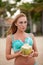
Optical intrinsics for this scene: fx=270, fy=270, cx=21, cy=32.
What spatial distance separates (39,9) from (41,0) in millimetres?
1500

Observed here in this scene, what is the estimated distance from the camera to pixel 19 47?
294 cm

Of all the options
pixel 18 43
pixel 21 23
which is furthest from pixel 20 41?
pixel 21 23

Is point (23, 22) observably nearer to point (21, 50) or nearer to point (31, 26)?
point (21, 50)

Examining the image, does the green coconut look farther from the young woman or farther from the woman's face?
the woman's face

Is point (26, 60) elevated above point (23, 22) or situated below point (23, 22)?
below

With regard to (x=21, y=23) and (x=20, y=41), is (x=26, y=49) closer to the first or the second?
(x=20, y=41)

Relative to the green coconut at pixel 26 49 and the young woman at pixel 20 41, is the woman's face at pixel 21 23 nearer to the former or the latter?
the young woman at pixel 20 41

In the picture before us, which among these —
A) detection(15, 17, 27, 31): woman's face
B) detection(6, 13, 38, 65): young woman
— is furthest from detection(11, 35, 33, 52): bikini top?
detection(15, 17, 27, 31): woman's face

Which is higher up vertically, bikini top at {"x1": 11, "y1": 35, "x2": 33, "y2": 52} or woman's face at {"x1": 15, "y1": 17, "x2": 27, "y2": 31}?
woman's face at {"x1": 15, "y1": 17, "x2": 27, "y2": 31}

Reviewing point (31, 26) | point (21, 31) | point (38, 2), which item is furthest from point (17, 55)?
point (31, 26)

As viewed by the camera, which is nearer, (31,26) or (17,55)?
(17,55)

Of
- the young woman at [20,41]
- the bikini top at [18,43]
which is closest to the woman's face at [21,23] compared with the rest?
the young woman at [20,41]

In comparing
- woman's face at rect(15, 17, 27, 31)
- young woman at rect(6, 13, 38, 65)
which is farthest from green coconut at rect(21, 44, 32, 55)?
woman's face at rect(15, 17, 27, 31)

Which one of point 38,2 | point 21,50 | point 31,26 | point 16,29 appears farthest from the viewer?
point 31,26
